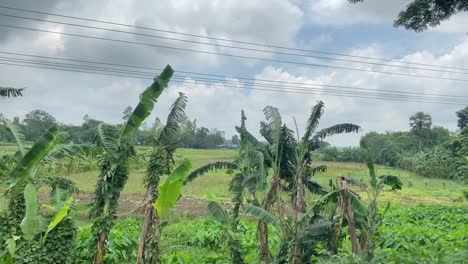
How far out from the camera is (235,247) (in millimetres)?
7418

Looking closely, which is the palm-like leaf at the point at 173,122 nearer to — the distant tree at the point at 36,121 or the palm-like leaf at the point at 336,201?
the palm-like leaf at the point at 336,201

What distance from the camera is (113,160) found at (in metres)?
7.05

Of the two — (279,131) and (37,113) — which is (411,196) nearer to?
(279,131)

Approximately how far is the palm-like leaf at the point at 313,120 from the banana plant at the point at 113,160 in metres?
3.03

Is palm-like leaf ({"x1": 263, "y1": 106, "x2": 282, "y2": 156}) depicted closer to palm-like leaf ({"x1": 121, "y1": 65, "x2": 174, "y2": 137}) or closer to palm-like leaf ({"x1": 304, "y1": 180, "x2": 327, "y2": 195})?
palm-like leaf ({"x1": 304, "y1": 180, "x2": 327, "y2": 195})

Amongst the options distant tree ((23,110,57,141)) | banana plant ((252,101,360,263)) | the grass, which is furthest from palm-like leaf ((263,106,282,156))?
distant tree ((23,110,57,141))

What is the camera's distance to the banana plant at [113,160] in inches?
270

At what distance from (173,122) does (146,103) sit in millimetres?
799

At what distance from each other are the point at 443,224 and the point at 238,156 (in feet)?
31.4

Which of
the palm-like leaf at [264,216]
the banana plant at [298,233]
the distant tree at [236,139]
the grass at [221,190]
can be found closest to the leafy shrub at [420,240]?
the banana plant at [298,233]

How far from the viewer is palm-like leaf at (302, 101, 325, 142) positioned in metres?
8.52

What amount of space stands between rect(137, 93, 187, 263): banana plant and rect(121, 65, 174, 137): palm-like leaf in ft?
1.99

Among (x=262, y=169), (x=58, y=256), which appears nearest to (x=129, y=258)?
(x=58, y=256)

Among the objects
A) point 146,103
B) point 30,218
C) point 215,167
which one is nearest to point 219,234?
point 215,167
